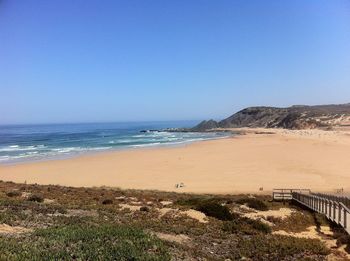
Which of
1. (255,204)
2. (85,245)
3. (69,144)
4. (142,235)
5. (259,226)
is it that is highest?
(85,245)

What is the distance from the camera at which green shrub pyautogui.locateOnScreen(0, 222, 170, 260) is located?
8.15 metres

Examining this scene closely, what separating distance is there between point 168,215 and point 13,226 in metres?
5.50

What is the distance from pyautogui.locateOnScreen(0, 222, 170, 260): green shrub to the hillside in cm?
9830

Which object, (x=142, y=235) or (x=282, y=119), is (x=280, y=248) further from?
(x=282, y=119)

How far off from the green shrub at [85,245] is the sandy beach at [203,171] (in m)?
17.1

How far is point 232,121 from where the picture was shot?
140 meters

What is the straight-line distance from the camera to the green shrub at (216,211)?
48.9 feet

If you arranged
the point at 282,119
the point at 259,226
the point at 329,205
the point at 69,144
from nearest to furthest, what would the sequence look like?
the point at 259,226
the point at 329,205
the point at 69,144
the point at 282,119

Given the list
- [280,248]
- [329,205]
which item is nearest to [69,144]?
[329,205]

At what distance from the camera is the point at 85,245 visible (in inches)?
350

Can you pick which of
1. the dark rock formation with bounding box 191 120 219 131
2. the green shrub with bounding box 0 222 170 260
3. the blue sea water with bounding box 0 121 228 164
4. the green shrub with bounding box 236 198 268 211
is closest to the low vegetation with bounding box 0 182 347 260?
the green shrub with bounding box 0 222 170 260

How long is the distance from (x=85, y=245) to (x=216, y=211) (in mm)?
7251

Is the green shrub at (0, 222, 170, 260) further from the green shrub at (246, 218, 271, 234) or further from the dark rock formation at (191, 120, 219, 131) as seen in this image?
the dark rock formation at (191, 120, 219, 131)

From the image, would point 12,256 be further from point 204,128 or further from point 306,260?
point 204,128
